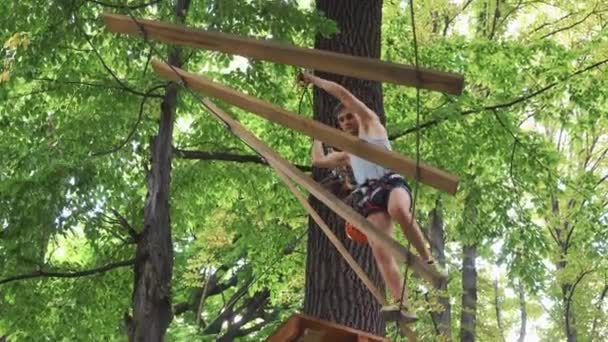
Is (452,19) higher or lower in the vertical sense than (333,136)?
higher

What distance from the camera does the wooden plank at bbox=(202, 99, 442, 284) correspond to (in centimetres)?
248

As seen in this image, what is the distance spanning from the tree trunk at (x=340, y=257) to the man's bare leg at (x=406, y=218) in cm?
186

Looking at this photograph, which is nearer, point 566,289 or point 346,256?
point 346,256

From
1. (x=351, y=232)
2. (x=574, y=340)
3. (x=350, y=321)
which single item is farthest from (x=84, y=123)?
(x=574, y=340)

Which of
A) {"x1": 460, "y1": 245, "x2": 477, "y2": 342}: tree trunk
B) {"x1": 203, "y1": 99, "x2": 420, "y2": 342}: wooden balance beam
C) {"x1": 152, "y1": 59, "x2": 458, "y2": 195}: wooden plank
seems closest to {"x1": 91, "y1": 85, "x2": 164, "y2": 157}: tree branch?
{"x1": 203, "y1": 99, "x2": 420, "y2": 342}: wooden balance beam

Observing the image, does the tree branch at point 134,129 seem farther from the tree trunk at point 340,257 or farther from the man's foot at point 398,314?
the man's foot at point 398,314

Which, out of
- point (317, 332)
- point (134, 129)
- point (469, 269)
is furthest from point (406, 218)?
point (469, 269)

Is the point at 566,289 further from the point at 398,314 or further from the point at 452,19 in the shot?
the point at 398,314

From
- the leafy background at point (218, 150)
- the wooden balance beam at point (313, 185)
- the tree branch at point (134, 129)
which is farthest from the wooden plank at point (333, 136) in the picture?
the tree branch at point (134, 129)

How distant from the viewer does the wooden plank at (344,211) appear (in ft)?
8.13

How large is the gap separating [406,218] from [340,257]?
200 cm

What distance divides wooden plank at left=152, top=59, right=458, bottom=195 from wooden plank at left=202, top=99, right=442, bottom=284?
0.23 m

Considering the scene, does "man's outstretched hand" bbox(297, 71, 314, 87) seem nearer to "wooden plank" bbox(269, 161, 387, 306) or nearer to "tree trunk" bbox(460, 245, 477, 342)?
"wooden plank" bbox(269, 161, 387, 306)

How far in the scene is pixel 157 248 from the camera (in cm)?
675
